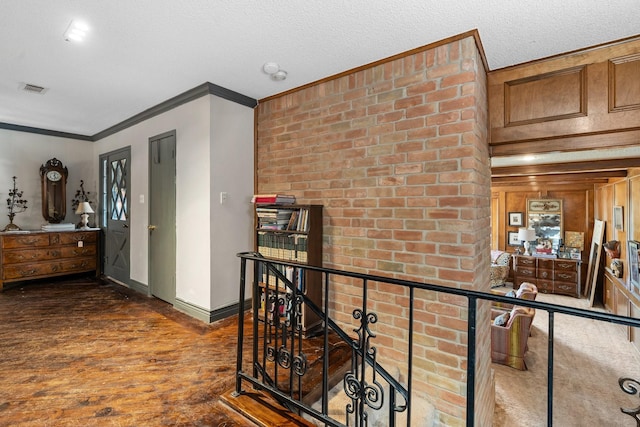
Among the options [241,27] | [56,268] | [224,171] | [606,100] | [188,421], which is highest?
[241,27]

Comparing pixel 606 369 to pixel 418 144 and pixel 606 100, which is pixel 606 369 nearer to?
pixel 606 100

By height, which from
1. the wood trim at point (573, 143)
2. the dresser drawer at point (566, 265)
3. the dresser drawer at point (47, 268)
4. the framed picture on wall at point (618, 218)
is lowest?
the dresser drawer at point (566, 265)

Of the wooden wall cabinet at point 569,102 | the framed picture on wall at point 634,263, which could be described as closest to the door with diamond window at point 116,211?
the wooden wall cabinet at point 569,102

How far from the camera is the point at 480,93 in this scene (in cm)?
224

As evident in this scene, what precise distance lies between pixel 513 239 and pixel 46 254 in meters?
9.37

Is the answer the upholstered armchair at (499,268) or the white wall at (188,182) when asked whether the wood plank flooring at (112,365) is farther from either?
the upholstered armchair at (499,268)

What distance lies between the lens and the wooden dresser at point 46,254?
13.4 ft

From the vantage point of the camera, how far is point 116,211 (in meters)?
4.58

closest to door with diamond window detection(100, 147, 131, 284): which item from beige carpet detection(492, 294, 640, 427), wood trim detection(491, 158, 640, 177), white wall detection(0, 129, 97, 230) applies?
white wall detection(0, 129, 97, 230)

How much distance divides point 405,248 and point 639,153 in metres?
2.60

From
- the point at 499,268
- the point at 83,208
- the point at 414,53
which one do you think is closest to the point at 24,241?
the point at 83,208

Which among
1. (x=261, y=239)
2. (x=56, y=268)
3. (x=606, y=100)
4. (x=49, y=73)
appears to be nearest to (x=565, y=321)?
(x=606, y=100)

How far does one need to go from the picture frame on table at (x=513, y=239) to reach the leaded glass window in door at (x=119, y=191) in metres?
8.24

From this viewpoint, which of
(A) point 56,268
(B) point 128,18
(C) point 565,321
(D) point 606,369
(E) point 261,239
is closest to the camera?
(B) point 128,18
